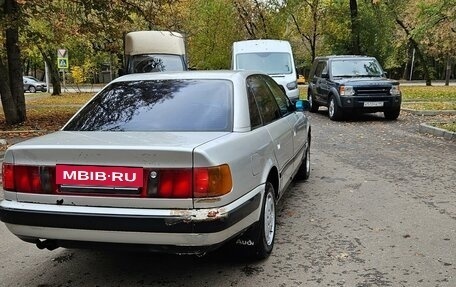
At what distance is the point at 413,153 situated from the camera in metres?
9.38

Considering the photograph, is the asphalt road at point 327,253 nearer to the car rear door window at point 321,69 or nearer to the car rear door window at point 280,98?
the car rear door window at point 280,98

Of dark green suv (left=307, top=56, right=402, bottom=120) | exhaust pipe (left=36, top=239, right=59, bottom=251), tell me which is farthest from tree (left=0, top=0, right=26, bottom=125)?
exhaust pipe (left=36, top=239, right=59, bottom=251)

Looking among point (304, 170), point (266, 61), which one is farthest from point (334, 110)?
point (304, 170)

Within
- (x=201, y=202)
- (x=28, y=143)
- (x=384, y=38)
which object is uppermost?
(x=384, y=38)

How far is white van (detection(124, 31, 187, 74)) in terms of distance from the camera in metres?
17.2

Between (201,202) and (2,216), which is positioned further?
(2,216)

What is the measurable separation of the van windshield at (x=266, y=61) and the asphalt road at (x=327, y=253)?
9.00 m

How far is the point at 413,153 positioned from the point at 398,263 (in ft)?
18.5

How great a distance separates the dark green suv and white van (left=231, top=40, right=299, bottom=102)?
1030 mm

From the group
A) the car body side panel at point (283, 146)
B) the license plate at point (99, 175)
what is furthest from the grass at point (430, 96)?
the license plate at point (99, 175)

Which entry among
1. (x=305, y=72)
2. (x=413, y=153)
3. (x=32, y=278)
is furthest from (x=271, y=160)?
(x=305, y=72)

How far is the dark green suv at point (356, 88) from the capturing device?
14.4 m

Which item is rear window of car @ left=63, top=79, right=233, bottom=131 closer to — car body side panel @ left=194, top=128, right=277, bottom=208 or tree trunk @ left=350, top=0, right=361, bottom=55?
car body side panel @ left=194, top=128, right=277, bottom=208

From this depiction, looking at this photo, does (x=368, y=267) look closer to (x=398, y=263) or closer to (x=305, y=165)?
(x=398, y=263)
